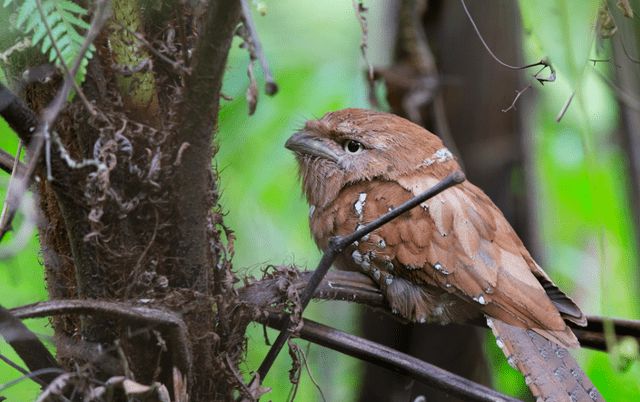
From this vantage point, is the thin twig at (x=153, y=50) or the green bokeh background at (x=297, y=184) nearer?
the thin twig at (x=153, y=50)

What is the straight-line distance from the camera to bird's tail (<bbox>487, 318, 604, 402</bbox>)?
2.25m

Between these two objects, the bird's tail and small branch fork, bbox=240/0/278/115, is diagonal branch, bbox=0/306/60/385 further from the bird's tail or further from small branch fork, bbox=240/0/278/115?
the bird's tail

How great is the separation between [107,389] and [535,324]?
1516mm

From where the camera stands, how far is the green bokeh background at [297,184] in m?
3.22

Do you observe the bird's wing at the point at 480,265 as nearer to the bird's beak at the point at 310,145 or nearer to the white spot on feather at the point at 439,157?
the white spot on feather at the point at 439,157

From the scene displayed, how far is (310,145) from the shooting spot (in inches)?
117

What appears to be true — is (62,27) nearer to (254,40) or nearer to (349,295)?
(254,40)

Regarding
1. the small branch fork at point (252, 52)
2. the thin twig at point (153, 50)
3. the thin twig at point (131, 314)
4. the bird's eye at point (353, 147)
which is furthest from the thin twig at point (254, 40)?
the bird's eye at point (353, 147)

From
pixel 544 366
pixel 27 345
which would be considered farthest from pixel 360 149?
pixel 27 345

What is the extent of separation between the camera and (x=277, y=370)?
10.9ft

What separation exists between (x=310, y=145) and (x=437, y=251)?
729mm

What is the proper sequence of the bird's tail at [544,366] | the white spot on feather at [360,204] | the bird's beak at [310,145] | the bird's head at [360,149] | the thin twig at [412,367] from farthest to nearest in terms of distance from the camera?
1. the bird's beak at [310,145]
2. the bird's head at [360,149]
3. the white spot on feather at [360,204]
4. the bird's tail at [544,366]
5. the thin twig at [412,367]

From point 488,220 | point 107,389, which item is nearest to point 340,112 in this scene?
point 488,220

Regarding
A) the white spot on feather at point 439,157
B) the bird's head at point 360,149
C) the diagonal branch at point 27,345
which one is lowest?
the diagonal branch at point 27,345
